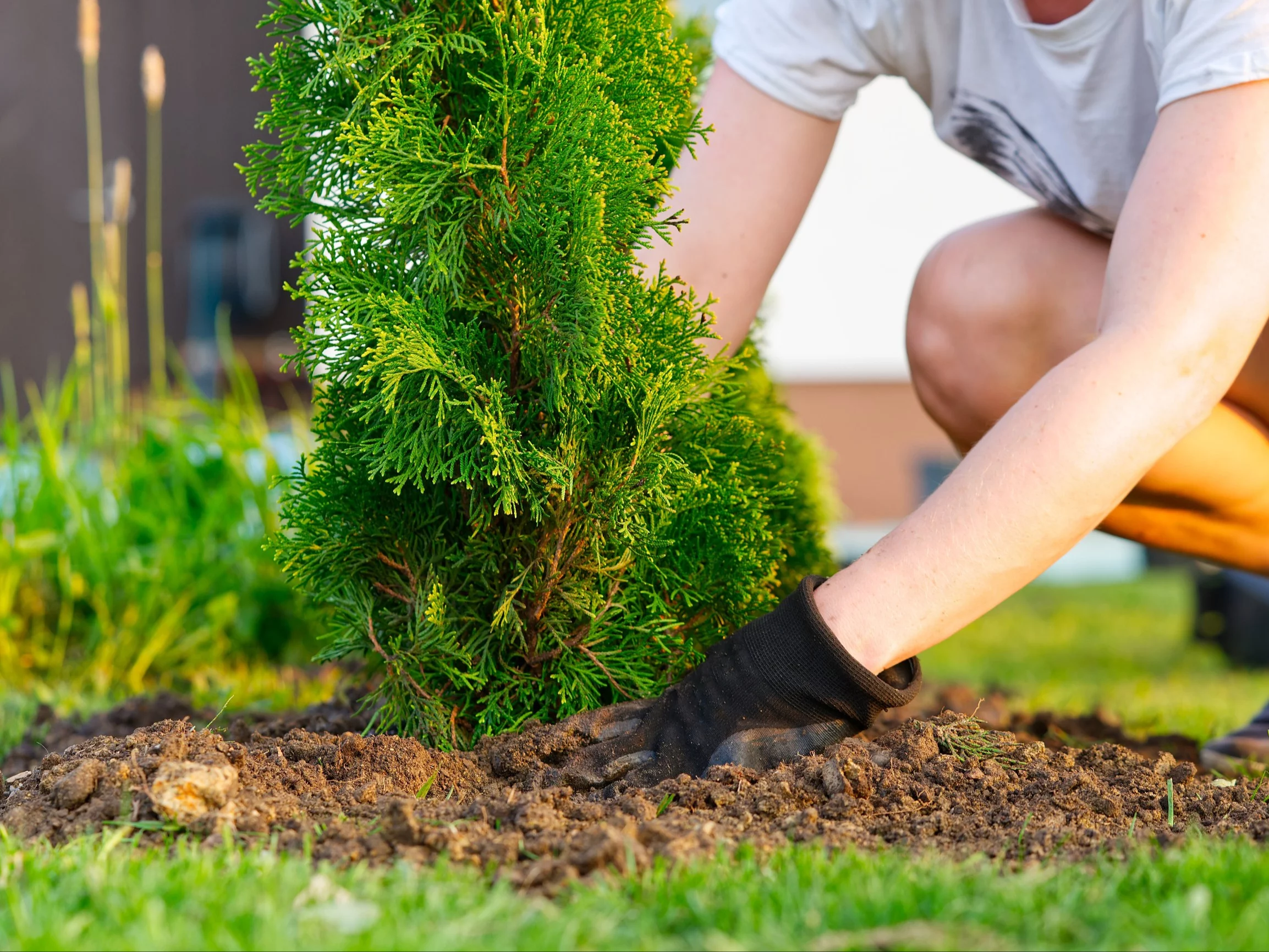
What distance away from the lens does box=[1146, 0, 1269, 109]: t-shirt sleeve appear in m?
1.55

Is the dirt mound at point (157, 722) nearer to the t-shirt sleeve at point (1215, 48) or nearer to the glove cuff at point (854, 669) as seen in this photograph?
the glove cuff at point (854, 669)

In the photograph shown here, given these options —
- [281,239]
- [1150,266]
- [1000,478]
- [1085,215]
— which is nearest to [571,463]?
[1000,478]

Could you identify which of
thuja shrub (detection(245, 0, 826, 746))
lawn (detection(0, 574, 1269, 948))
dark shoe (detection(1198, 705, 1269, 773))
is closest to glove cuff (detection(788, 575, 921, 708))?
Result: thuja shrub (detection(245, 0, 826, 746))

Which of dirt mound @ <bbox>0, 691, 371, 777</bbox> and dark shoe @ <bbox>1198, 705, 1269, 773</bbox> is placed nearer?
dirt mound @ <bbox>0, 691, 371, 777</bbox>

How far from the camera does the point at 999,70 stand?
215 centimetres

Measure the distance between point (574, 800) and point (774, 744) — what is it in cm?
31

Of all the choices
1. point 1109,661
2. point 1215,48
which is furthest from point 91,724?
point 1109,661

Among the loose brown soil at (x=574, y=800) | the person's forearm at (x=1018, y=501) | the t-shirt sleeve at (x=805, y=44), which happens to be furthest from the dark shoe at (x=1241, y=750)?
the t-shirt sleeve at (x=805, y=44)

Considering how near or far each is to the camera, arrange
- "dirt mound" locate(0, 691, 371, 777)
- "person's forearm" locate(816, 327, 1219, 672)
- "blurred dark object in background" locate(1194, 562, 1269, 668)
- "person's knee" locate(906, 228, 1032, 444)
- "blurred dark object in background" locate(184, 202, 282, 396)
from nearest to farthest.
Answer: "person's forearm" locate(816, 327, 1219, 672) → "dirt mound" locate(0, 691, 371, 777) → "person's knee" locate(906, 228, 1032, 444) → "blurred dark object in background" locate(1194, 562, 1269, 668) → "blurred dark object in background" locate(184, 202, 282, 396)

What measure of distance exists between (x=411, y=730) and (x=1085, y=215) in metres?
1.64

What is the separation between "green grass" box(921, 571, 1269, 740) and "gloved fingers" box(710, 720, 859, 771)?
1306mm

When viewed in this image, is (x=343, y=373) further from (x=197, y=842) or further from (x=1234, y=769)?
(x=1234, y=769)

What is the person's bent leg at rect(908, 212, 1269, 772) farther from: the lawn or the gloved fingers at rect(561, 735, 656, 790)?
the gloved fingers at rect(561, 735, 656, 790)

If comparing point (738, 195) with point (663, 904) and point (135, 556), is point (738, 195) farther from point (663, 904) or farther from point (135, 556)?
point (135, 556)
